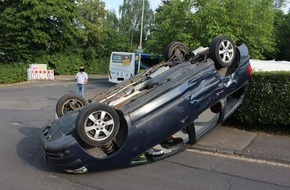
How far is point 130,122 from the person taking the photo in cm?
530

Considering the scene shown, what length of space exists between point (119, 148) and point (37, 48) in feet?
102

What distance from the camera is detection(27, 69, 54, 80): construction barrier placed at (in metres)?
29.4

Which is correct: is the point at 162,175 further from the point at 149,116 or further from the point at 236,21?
the point at 236,21

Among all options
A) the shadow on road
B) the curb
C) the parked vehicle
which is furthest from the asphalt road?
Answer: the parked vehicle

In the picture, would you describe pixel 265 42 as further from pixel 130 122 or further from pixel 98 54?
pixel 98 54

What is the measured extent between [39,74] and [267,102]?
25.6 m

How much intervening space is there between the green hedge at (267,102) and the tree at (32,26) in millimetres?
27143

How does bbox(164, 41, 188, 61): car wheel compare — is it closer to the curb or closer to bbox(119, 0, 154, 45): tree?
the curb

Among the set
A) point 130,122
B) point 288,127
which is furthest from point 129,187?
point 288,127

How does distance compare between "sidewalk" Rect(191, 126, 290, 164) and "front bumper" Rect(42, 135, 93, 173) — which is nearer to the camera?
"front bumper" Rect(42, 135, 93, 173)

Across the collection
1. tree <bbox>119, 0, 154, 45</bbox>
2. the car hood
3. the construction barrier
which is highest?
tree <bbox>119, 0, 154, 45</bbox>

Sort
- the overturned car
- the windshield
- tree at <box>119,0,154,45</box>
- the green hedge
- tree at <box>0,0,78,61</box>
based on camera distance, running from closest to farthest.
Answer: the overturned car < the green hedge < the windshield < tree at <box>0,0,78,61</box> < tree at <box>119,0,154,45</box>

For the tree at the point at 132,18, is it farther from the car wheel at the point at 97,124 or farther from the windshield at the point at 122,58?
the car wheel at the point at 97,124

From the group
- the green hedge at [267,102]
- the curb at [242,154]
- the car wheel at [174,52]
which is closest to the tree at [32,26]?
A: the car wheel at [174,52]
